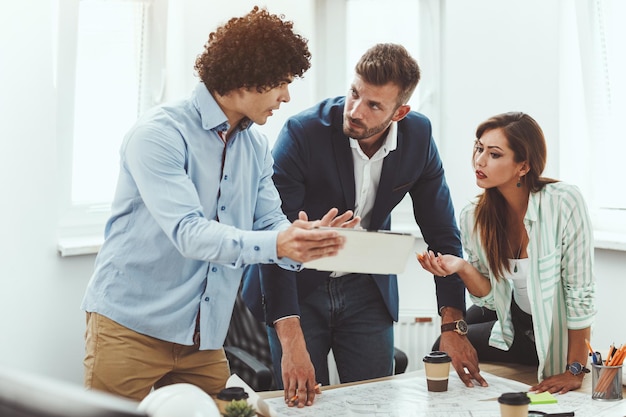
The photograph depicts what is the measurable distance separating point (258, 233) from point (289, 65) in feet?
1.47

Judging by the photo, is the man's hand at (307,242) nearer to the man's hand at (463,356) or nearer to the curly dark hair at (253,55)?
the curly dark hair at (253,55)

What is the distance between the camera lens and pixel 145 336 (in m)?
1.96

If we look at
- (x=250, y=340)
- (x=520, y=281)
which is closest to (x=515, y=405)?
(x=520, y=281)

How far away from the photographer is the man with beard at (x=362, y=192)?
7.86ft

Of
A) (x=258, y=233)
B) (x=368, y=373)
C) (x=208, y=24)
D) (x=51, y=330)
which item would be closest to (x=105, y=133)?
(x=208, y=24)

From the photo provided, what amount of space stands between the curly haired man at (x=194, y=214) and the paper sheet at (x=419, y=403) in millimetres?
283

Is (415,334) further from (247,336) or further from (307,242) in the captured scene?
(307,242)

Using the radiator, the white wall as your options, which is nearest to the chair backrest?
the radiator

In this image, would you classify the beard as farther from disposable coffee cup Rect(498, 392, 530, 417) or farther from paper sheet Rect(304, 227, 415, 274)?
disposable coffee cup Rect(498, 392, 530, 417)

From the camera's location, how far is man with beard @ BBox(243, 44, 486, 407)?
239 centimetres

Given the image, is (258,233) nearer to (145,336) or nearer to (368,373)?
(145,336)

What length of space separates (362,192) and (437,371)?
703mm

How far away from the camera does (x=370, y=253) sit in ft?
5.67

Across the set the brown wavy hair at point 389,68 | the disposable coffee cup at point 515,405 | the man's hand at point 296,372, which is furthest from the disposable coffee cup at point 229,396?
the brown wavy hair at point 389,68
